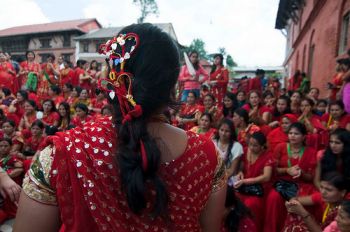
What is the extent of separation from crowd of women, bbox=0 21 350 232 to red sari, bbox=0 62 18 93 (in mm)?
27

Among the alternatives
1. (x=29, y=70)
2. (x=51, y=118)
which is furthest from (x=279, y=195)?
(x=29, y=70)

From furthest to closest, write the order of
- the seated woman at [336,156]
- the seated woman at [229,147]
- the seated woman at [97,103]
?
the seated woman at [97,103] < the seated woman at [229,147] < the seated woman at [336,156]

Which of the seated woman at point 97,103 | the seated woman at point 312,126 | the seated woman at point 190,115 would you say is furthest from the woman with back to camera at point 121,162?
the seated woman at point 97,103

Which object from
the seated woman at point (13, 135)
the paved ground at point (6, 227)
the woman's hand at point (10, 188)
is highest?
the woman's hand at point (10, 188)

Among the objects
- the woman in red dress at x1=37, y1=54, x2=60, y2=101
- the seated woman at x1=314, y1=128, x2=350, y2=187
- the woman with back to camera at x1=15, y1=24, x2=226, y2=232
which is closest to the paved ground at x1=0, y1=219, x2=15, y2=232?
the woman with back to camera at x1=15, y1=24, x2=226, y2=232

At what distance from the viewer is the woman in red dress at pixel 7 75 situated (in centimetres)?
851

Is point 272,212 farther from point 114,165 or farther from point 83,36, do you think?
point 83,36

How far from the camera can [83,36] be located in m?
30.2

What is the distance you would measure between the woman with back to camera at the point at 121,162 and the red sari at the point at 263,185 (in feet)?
7.86

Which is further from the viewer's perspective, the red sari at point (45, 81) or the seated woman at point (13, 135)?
the red sari at point (45, 81)

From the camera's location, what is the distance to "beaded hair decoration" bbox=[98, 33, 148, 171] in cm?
93

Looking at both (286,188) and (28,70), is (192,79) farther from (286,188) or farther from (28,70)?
(28,70)

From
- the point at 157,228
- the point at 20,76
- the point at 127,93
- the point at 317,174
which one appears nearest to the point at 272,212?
the point at 317,174

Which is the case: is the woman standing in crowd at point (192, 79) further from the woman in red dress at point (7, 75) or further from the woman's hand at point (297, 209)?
the woman in red dress at point (7, 75)
